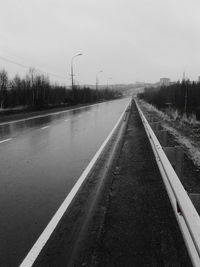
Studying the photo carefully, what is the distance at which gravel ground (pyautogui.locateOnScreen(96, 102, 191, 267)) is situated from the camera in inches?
146

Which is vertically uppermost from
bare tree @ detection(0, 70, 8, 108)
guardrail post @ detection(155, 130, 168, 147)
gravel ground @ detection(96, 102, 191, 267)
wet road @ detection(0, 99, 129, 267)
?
bare tree @ detection(0, 70, 8, 108)

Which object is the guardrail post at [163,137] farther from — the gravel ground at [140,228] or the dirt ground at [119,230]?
the dirt ground at [119,230]

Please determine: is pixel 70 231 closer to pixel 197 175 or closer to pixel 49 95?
pixel 197 175

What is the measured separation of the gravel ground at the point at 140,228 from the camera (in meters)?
3.70

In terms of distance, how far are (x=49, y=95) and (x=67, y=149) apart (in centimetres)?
4620

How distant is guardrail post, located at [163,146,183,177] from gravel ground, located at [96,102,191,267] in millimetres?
429

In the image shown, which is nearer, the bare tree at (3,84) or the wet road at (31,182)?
the wet road at (31,182)

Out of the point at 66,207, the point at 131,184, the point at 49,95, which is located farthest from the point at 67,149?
the point at 49,95

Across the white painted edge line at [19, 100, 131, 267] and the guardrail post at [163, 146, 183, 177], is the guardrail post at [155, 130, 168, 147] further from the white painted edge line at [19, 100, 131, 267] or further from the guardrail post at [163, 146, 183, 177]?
the white painted edge line at [19, 100, 131, 267]

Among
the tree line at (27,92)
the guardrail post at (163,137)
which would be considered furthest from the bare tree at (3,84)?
the guardrail post at (163,137)

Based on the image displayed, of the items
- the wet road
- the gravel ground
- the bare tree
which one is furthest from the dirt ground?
→ the bare tree

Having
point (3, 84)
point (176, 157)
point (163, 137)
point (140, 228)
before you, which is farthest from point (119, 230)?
point (3, 84)

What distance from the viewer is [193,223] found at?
3.45 meters

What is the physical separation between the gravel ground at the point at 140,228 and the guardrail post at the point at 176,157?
1.41 ft
